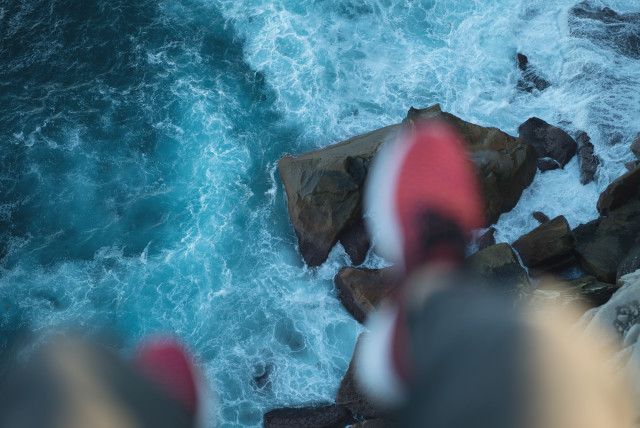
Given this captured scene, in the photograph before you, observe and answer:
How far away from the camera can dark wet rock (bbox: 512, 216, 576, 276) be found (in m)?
26.6

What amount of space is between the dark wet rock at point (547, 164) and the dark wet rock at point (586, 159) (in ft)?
4.34

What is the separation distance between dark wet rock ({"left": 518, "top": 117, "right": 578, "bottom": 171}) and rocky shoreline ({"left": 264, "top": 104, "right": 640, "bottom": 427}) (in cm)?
6

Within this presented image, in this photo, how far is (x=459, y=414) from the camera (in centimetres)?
769

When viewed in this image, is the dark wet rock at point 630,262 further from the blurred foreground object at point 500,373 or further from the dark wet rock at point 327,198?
the dark wet rock at point 327,198

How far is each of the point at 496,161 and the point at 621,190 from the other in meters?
6.24

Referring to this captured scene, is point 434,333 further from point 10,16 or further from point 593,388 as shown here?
point 10,16

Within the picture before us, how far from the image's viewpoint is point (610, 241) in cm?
2625

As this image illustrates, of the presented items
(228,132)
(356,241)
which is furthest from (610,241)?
(228,132)

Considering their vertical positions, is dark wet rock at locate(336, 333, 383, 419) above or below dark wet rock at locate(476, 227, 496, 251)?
below

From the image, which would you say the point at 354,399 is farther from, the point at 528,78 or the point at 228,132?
the point at 528,78

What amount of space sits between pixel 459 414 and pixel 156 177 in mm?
28175

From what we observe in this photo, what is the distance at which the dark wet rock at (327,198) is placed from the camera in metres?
28.5

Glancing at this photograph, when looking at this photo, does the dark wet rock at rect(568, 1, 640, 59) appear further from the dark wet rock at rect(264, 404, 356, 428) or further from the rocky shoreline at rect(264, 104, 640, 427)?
the dark wet rock at rect(264, 404, 356, 428)

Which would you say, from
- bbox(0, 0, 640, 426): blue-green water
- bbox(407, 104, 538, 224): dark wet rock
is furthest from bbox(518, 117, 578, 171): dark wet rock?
bbox(407, 104, 538, 224): dark wet rock
